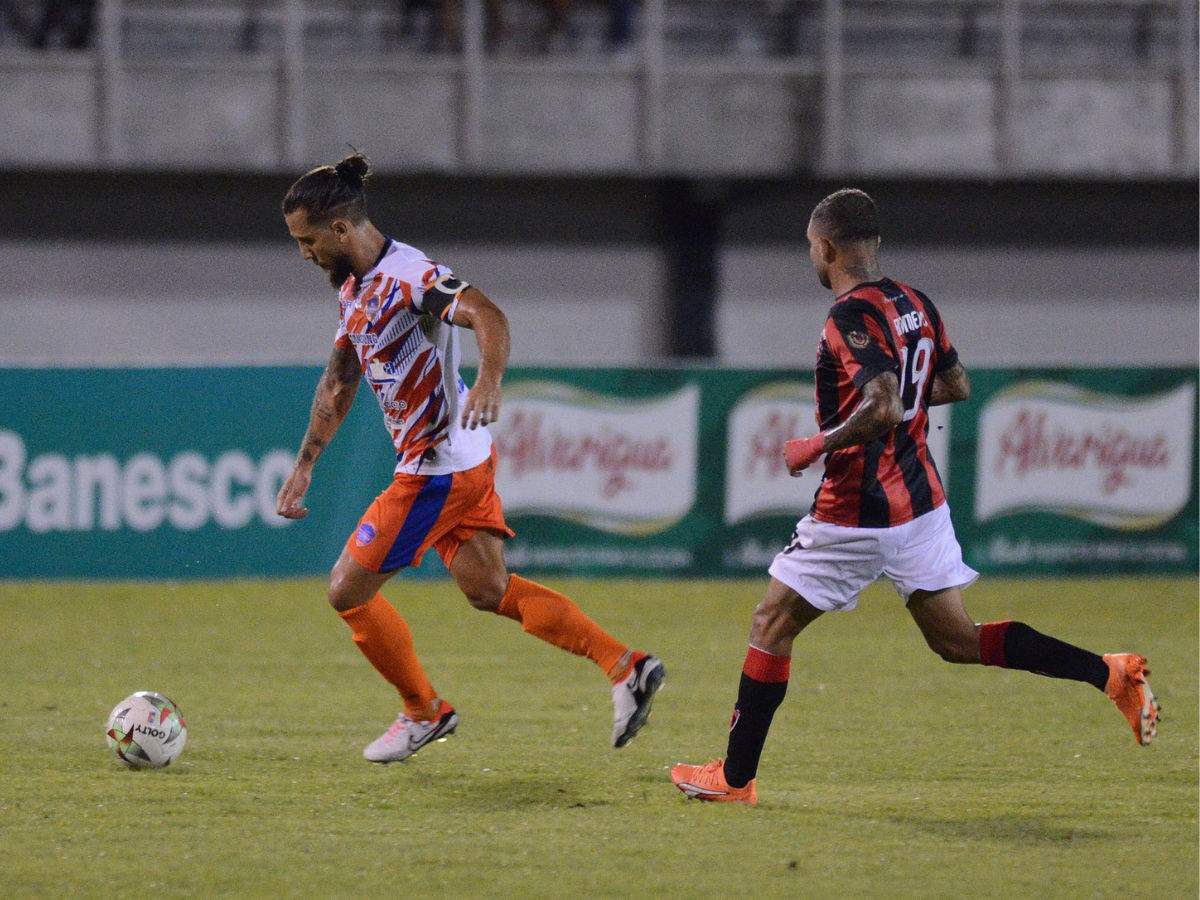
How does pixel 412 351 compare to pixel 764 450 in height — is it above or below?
above

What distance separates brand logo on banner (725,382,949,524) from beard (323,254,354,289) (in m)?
6.25

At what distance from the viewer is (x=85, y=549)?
1098cm

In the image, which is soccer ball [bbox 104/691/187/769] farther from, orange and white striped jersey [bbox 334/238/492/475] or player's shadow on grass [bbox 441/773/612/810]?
orange and white striped jersey [bbox 334/238/492/475]

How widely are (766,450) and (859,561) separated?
21.5ft

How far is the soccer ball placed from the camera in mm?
5582

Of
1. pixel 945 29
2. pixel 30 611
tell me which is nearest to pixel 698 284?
pixel 945 29

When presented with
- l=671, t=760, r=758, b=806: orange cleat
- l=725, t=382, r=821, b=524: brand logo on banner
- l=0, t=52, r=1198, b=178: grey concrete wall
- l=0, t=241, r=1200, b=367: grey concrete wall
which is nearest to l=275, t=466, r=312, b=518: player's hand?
l=671, t=760, r=758, b=806: orange cleat

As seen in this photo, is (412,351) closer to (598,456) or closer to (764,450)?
(598,456)

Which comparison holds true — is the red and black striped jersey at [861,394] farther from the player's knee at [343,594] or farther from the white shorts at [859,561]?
the player's knee at [343,594]

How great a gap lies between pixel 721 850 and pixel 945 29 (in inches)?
558

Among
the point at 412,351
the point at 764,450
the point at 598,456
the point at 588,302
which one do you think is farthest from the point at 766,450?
the point at 412,351

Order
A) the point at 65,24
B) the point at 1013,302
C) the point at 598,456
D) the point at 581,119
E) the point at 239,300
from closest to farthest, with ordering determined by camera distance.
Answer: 1. the point at 598,456
2. the point at 65,24
3. the point at 581,119
4. the point at 239,300
5. the point at 1013,302

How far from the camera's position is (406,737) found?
5773mm

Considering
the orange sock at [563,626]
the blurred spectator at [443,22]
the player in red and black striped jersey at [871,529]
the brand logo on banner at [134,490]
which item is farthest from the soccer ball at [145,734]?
the blurred spectator at [443,22]
